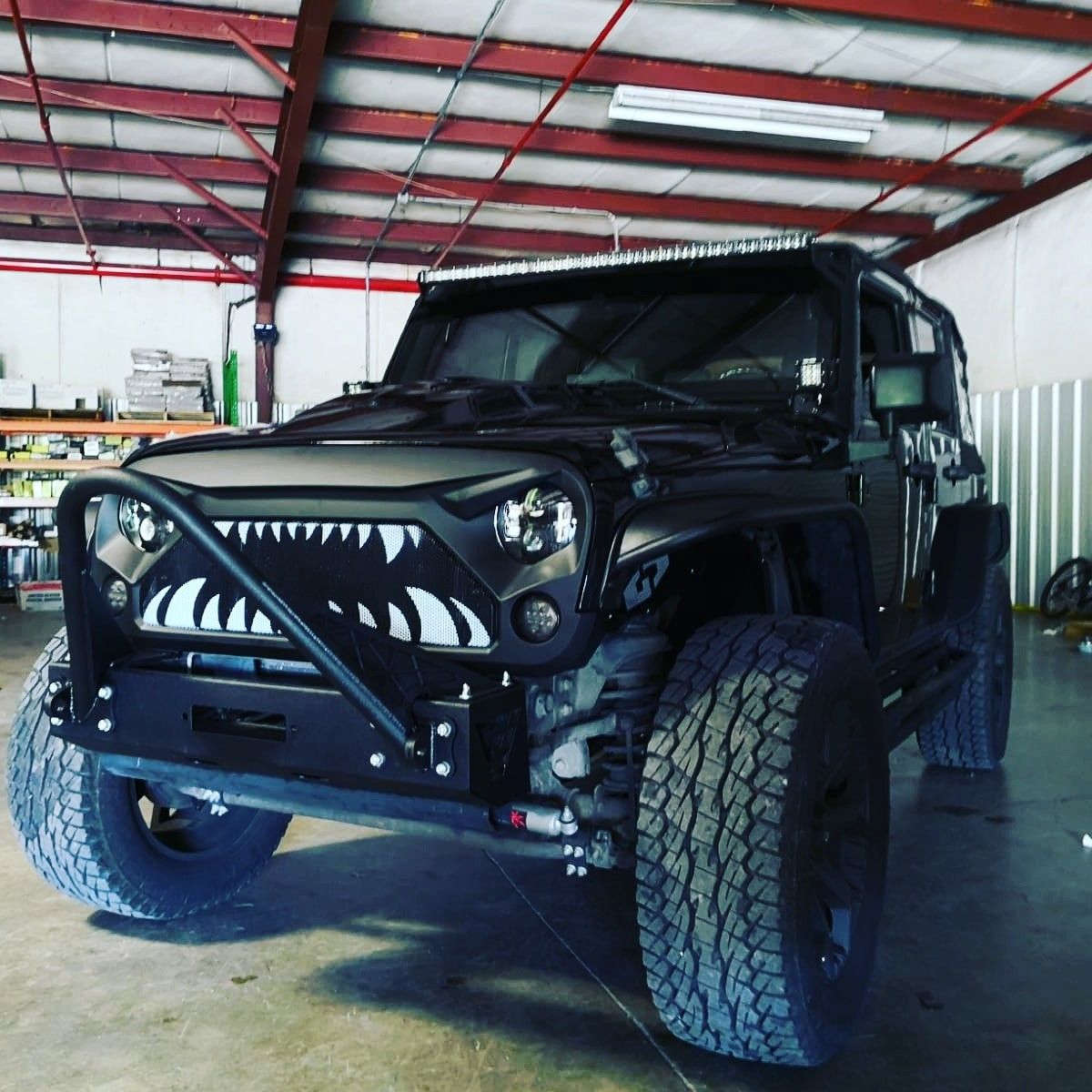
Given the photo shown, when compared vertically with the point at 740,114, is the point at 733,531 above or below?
below

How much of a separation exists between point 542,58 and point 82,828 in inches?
273

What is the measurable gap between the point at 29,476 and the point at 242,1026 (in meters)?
10.9

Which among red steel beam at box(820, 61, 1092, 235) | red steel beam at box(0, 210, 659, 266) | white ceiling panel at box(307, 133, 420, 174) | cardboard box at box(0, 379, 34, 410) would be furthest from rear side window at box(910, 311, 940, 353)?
cardboard box at box(0, 379, 34, 410)

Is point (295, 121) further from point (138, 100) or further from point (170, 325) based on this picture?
point (170, 325)

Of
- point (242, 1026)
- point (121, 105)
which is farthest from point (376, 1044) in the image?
point (121, 105)

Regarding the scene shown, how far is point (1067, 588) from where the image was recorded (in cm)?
923

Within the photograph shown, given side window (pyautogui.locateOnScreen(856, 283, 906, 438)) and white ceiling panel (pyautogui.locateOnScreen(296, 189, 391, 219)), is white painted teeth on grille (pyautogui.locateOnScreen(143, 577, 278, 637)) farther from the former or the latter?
white ceiling panel (pyautogui.locateOnScreen(296, 189, 391, 219))

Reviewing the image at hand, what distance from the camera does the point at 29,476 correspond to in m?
11.7

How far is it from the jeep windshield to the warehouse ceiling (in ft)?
15.2

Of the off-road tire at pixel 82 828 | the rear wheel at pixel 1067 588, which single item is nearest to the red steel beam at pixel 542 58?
the rear wheel at pixel 1067 588

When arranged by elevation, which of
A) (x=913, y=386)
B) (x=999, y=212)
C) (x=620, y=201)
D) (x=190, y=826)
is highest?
(x=620, y=201)

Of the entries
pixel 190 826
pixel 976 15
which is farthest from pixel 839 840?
pixel 976 15

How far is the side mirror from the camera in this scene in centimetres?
258

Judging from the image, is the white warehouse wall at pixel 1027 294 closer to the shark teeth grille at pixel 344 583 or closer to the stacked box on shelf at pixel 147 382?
the stacked box on shelf at pixel 147 382
